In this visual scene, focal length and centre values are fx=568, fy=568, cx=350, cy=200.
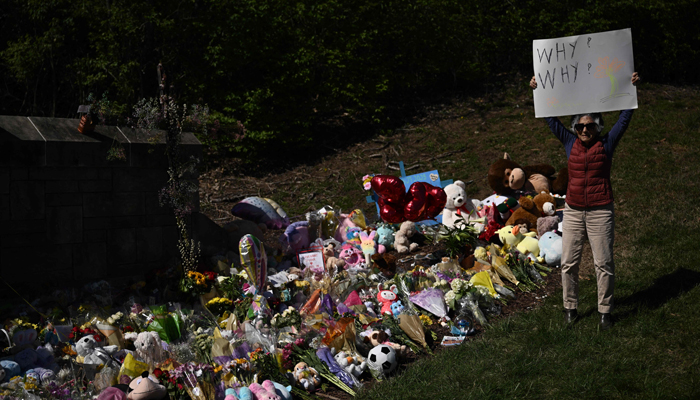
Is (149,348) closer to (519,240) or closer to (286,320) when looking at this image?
(286,320)

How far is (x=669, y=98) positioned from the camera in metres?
12.4

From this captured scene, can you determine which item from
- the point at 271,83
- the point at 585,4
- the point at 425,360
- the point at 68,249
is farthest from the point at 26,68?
the point at 585,4

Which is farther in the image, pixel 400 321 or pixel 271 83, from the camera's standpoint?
pixel 271 83

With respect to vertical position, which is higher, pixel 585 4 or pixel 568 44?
pixel 585 4

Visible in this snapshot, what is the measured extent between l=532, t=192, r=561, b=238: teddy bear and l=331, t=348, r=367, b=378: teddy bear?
12.0ft

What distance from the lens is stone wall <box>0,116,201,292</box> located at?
17.1ft

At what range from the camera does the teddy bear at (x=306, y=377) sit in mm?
4066

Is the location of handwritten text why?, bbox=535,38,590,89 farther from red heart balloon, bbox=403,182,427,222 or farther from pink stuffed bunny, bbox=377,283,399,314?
red heart balloon, bbox=403,182,427,222

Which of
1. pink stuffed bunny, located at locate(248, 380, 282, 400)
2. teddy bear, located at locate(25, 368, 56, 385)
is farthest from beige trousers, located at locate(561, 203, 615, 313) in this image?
teddy bear, located at locate(25, 368, 56, 385)

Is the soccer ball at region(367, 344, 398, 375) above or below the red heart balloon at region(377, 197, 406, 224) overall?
below

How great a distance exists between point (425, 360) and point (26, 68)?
13.0 metres

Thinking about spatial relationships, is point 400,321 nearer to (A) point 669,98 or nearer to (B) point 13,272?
(B) point 13,272

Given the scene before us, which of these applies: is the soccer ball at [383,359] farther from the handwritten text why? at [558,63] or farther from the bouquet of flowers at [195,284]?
the handwritten text why? at [558,63]

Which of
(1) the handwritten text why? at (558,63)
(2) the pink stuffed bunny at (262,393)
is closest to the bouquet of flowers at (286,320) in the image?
(2) the pink stuffed bunny at (262,393)
